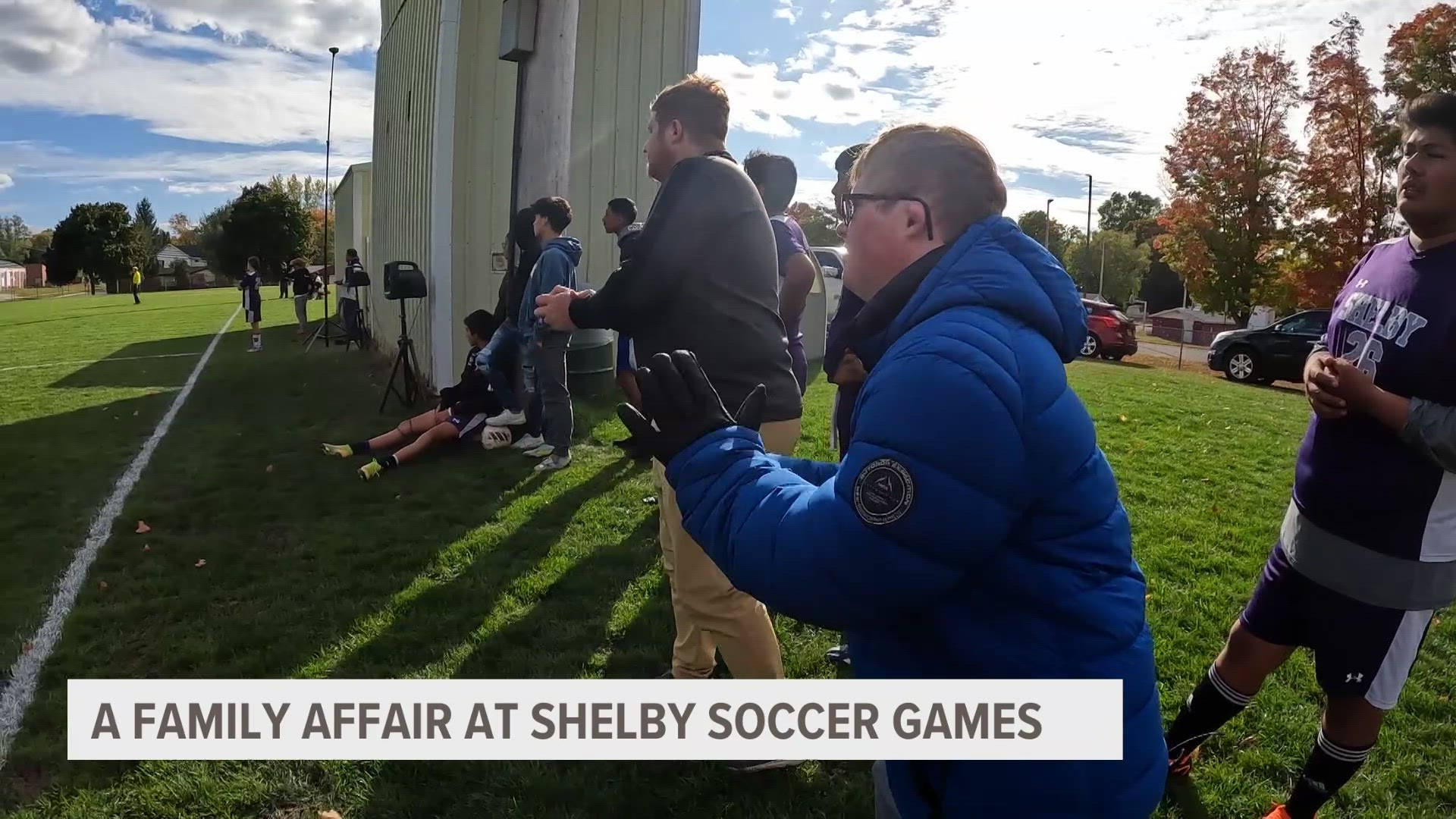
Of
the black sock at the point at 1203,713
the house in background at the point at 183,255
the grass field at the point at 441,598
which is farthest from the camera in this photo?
the house in background at the point at 183,255

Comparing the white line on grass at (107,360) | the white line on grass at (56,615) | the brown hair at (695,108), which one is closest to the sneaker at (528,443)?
the white line on grass at (56,615)

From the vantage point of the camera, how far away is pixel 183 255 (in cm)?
11838

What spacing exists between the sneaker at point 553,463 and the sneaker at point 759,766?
4038 millimetres

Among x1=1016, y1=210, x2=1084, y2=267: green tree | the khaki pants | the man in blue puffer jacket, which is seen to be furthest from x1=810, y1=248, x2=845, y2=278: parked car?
x1=1016, y1=210, x2=1084, y2=267: green tree

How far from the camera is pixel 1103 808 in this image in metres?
1.35

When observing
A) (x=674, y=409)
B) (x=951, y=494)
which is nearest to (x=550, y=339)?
(x=674, y=409)

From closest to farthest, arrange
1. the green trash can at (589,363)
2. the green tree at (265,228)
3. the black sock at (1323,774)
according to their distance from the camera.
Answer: the black sock at (1323,774) < the green trash can at (589,363) < the green tree at (265,228)

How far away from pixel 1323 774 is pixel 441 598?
342 cm

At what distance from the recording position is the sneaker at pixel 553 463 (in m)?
6.59

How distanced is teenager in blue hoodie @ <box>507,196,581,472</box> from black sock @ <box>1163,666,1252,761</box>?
14.7 feet

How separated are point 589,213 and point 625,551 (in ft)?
21.2

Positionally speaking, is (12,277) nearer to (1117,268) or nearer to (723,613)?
(1117,268)

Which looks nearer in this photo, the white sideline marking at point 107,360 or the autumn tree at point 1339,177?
the white sideline marking at point 107,360
